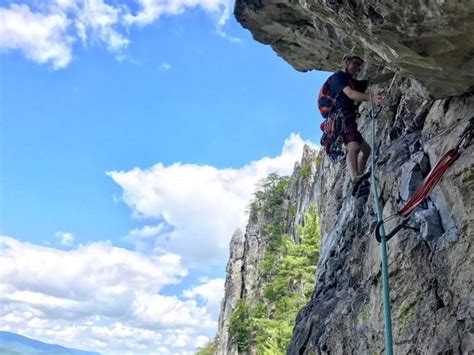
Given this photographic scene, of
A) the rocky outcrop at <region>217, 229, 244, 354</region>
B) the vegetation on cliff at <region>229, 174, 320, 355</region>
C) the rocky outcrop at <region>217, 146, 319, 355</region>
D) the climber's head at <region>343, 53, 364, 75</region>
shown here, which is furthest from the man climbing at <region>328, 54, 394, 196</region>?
the rocky outcrop at <region>217, 229, 244, 354</region>

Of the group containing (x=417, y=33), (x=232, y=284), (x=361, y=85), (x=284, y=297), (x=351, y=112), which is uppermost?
(x=232, y=284)

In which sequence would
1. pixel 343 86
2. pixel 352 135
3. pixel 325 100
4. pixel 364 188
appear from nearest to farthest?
pixel 343 86
pixel 364 188
pixel 352 135
pixel 325 100

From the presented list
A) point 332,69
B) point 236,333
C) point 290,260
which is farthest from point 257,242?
point 332,69

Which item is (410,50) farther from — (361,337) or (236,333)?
(236,333)

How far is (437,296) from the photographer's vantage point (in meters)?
4.03

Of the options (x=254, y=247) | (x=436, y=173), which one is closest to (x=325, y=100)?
(x=436, y=173)

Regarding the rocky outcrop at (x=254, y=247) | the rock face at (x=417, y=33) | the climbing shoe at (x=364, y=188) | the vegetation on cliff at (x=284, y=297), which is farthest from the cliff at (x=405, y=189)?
the rocky outcrop at (x=254, y=247)

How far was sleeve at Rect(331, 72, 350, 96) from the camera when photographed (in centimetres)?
664

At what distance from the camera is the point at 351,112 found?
22.6 ft

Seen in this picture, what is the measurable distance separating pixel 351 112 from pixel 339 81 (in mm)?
524

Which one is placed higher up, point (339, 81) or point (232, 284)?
point (232, 284)

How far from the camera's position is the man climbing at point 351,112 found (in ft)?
21.8

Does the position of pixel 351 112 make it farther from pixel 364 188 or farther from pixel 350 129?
pixel 364 188

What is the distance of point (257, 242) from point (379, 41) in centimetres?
4225
